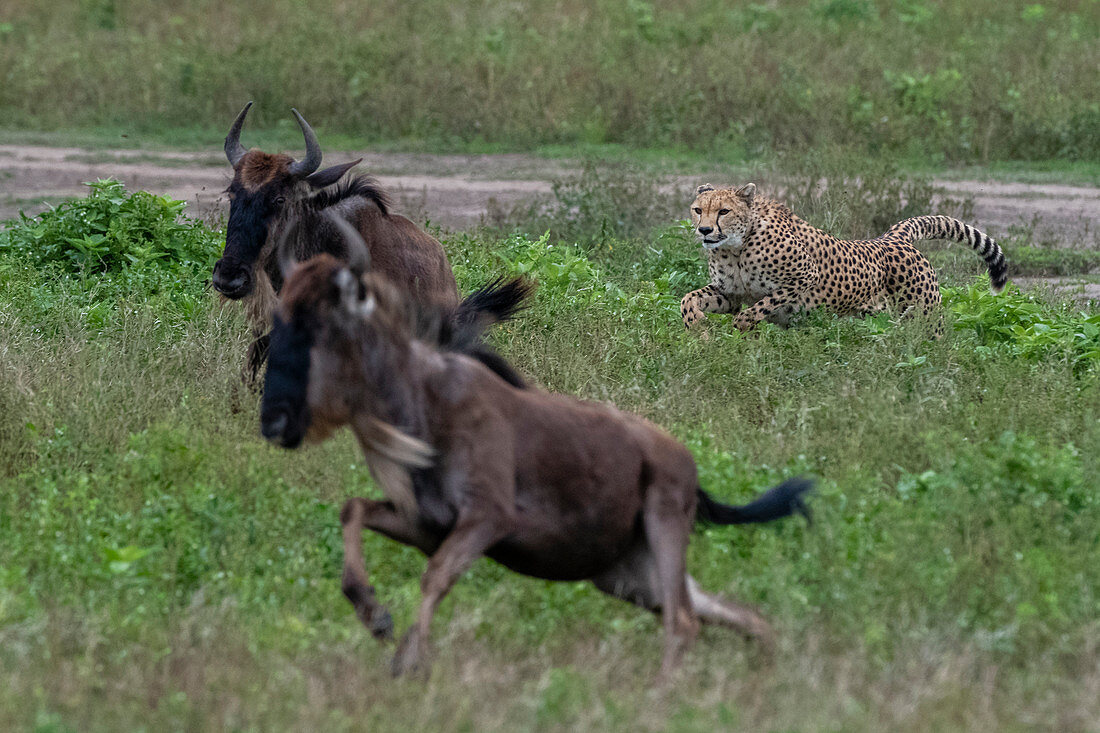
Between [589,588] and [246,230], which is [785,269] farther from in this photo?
[589,588]

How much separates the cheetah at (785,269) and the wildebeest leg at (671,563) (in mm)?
3835

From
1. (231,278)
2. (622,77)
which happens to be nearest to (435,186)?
(622,77)

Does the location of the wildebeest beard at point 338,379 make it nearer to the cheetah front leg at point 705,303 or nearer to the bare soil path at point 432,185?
the cheetah front leg at point 705,303

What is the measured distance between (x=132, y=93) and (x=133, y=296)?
964 centimetres

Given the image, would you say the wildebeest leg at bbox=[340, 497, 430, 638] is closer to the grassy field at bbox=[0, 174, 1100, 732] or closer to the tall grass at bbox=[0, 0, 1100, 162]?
the grassy field at bbox=[0, 174, 1100, 732]

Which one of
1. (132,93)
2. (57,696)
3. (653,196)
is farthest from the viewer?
(132,93)

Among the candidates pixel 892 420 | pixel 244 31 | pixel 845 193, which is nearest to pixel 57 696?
pixel 892 420

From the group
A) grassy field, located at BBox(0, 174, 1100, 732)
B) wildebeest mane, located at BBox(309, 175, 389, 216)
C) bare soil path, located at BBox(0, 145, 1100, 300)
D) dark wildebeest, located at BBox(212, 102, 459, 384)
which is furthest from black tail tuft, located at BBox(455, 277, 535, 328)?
bare soil path, located at BBox(0, 145, 1100, 300)

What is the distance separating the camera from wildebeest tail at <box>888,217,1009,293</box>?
28.3 feet

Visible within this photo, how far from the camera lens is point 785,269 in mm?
8180

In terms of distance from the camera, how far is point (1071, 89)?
1532 centimetres

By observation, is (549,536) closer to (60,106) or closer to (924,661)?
(924,661)

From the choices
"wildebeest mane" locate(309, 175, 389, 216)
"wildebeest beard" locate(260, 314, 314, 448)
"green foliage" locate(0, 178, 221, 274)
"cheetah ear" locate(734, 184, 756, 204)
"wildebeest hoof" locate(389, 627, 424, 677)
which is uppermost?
"wildebeest beard" locate(260, 314, 314, 448)

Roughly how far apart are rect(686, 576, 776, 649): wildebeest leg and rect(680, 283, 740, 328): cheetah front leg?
12.6 feet
